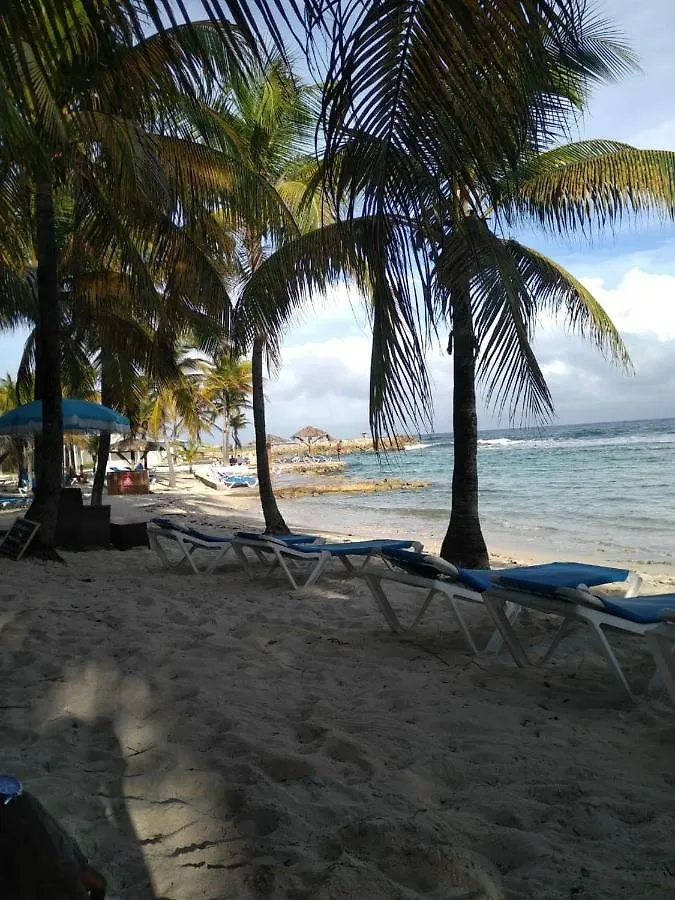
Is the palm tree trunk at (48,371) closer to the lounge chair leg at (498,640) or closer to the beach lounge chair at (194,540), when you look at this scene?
the beach lounge chair at (194,540)

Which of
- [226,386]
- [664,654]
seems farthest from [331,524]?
[226,386]

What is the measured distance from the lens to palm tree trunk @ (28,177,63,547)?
6.95 meters

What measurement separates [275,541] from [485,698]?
10.2 ft

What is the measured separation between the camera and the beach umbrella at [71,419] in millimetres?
8406

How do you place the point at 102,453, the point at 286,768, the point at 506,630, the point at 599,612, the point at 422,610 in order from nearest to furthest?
the point at 286,768 < the point at 599,612 < the point at 506,630 < the point at 422,610 < the point at 102,453

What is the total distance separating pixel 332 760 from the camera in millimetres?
2289

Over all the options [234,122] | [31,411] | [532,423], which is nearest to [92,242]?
[31,411]

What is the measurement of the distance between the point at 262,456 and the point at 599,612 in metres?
7.79

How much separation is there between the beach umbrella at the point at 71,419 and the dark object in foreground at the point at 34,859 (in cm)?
787

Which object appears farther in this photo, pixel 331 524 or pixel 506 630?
pixel 331 524

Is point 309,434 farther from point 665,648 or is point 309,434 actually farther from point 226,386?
point 665,648

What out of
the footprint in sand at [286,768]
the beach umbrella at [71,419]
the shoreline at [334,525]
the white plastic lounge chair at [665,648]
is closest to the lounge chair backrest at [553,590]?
the white plastic lounge chair at [665,648]

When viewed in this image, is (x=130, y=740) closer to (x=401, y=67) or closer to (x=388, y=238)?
(x=388, y=238)

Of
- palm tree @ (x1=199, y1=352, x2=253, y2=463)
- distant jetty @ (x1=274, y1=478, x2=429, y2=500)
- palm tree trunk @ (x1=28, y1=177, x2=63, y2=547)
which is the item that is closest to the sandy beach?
palm tree trunk @ (x1=28, y1=177, x2=63, y2=547)
